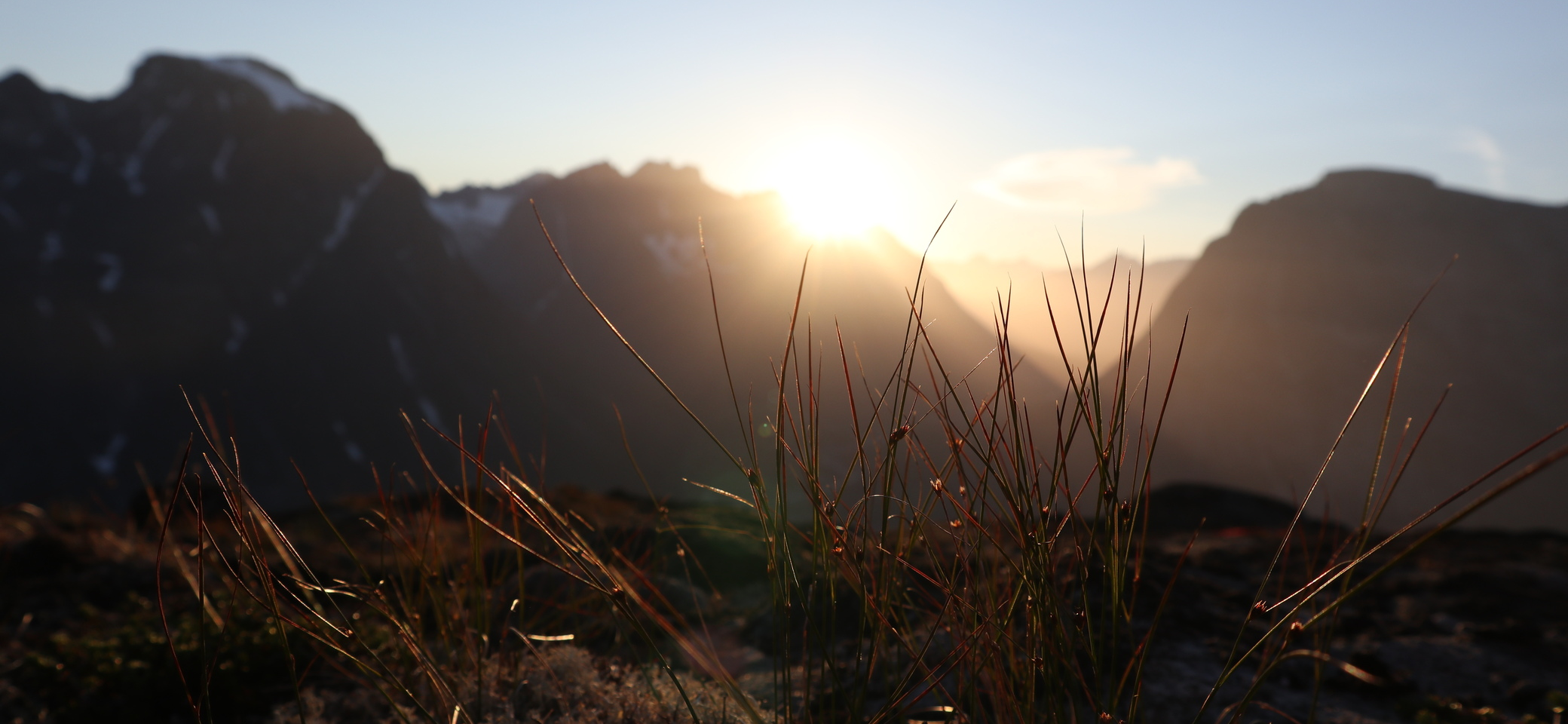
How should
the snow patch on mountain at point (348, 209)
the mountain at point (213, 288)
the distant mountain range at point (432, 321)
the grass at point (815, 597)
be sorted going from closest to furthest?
the grass at point (815, 597) → the distant mountain range at point (432, 321) → the mountain at point (213, 288) → the snow patch on mountain at point (348, 209)

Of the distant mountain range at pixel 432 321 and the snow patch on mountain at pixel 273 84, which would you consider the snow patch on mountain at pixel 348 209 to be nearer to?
the distant mountain range at pixel 432 321

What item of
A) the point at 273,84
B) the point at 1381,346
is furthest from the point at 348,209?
the point at 1381,346

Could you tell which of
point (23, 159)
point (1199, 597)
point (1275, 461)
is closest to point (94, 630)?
point (1199, 597)

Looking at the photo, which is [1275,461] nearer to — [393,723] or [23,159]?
[393,723]

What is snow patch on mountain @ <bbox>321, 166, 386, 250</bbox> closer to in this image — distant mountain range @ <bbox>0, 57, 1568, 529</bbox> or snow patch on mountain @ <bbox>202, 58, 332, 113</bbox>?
distant mountain range @ <bbox>0, 57, 1568, 529</bbox>

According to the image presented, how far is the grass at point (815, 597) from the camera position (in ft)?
4.40

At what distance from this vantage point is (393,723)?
2299 mm

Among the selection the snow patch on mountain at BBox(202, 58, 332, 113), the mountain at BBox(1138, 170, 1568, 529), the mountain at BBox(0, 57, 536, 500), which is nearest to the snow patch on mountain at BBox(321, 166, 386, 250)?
the mountain at BBox(0, 57, 536, 500)

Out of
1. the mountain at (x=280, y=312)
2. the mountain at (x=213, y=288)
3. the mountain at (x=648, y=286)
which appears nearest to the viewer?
the mountain at (x=213, y=288)

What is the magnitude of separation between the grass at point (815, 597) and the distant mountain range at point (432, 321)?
25820mm

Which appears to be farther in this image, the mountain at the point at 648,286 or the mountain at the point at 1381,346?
the mountain at the point at 648,286

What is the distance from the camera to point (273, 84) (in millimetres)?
59844

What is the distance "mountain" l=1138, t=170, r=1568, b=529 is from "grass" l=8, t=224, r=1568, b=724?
35.2m

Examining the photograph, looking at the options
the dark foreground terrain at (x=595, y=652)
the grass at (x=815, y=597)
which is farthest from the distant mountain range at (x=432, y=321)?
the grass at (x=815, y=597)
